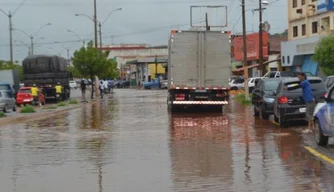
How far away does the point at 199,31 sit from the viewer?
27.2m

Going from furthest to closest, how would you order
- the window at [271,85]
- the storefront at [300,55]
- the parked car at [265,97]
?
the storefront at [300,55] → the window at [271,85] → the parked car at [265,97]

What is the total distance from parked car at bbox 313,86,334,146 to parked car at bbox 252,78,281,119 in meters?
7.95

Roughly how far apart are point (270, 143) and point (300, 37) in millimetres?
44638

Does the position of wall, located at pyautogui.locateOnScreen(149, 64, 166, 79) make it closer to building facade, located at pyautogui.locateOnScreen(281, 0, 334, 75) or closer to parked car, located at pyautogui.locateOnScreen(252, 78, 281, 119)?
building facade, located at pyautogui.locateOnScreen(281, 0, 334, 75)

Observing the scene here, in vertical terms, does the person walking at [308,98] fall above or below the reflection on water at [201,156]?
above

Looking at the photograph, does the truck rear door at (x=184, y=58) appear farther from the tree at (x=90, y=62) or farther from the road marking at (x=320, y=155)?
the tree at (x=90, y=62)

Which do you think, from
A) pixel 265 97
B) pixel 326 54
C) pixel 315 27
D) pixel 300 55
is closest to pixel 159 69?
pixel 300 55

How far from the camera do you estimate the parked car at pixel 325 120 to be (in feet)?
44.1

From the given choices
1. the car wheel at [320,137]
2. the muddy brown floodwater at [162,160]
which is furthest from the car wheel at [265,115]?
the car wheel at [320,137]

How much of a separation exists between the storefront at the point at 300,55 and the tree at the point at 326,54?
9.76 metres

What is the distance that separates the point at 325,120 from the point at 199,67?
1408 centimetres

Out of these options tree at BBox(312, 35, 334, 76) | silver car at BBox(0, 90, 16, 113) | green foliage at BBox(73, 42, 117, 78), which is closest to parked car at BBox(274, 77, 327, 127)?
silver car at BBox(0, 90, 16, 113)

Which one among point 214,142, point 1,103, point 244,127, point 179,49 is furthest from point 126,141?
point 1,103

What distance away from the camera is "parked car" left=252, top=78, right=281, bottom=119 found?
74.5 ft
